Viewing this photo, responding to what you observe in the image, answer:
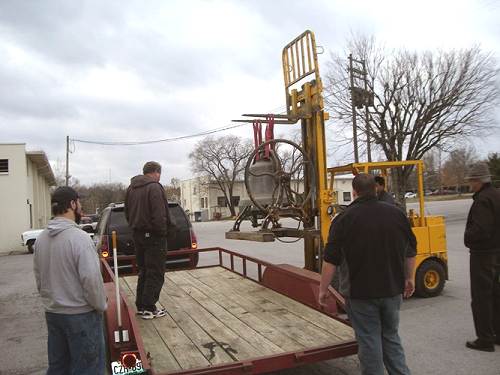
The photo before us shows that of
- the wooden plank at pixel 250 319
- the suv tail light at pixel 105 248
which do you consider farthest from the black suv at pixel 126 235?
the wooden plank at pixel 250 319

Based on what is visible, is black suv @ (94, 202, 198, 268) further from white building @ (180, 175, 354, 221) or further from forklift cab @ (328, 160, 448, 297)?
white building @ (180, 175, 354, 221)

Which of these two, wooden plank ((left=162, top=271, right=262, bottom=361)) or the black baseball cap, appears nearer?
the black baseball cap

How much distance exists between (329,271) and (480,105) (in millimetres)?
23664

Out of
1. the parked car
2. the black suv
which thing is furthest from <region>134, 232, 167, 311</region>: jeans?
the black suv

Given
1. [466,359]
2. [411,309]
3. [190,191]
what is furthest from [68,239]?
[190,191]

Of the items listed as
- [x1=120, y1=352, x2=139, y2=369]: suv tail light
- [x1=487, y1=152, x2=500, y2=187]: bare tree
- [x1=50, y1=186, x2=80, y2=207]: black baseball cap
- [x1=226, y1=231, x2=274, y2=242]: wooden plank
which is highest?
[x1=487, y1=152, x2=500, y2=187]: bare tree

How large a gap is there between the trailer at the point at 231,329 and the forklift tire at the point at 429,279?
80.7 inches

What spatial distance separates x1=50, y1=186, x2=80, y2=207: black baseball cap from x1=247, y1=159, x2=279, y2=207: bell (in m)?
3.20

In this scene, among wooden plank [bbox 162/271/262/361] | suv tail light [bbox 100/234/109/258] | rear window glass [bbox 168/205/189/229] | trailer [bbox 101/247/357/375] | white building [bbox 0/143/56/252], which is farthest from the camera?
white building [bbox 0/143/56/252]

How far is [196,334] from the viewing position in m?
4.55

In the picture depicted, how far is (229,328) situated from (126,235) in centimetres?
419

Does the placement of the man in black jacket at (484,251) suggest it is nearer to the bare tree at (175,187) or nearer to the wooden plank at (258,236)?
the wooden plank at (258,236)

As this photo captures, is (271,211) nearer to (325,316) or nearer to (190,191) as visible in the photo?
(325,316)

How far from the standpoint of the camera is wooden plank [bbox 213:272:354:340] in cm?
447
